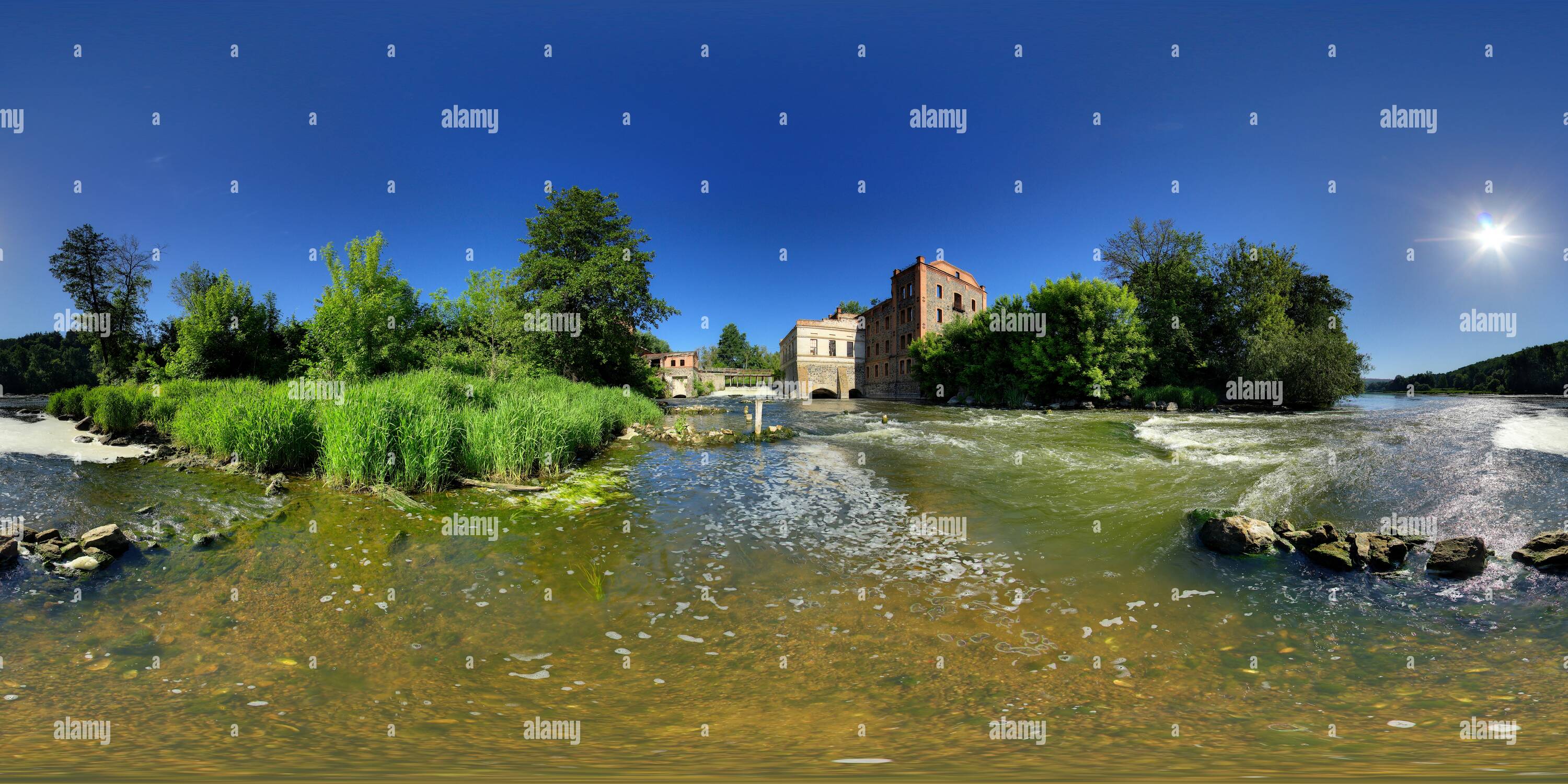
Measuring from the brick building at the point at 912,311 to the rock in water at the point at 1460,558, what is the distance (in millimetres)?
42262

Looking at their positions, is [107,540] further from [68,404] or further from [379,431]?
[68,404]

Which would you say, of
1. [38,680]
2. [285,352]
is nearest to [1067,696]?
[38,680]

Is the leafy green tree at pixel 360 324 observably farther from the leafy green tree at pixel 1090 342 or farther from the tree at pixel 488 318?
the leafy green tree at pixel 1090 342

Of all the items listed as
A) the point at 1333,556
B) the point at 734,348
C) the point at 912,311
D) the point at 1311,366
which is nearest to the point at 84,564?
the point at 1333,556

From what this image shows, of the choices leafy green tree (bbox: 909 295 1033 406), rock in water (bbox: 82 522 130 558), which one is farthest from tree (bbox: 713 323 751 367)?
rock in water (bbox: 82 522 130 558)

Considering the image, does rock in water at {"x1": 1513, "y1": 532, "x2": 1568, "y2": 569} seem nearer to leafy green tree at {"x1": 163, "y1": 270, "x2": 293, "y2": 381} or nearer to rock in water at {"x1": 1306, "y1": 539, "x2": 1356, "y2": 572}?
rock in water at {"x1": 1306, "y1": 539, "x2": 1356, "y2": 572}

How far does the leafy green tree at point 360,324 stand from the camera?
69.5 feet

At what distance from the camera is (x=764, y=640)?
14.1 feet

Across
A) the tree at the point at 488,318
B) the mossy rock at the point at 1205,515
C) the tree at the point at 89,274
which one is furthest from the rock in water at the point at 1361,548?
the tree at the point at 89,274

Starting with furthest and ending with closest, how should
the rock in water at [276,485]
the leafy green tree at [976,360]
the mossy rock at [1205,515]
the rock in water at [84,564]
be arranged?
the leafy green tree at [976,360] < the rock in water at [276,485] < the mossy rock at [1205,515] < the rock in water at [84,564]

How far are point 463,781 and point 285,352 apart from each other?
108 feet

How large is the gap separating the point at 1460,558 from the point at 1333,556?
1068 millimetres

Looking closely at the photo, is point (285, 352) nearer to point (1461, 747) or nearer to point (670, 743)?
point (670, 743)

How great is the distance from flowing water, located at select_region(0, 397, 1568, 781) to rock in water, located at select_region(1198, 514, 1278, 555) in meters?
0.23
